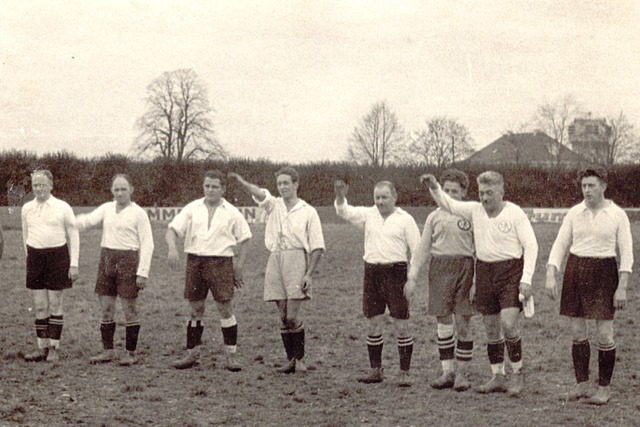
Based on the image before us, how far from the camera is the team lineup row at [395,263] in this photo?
639 centimetres

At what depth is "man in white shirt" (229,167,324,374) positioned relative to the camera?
24.3 ft

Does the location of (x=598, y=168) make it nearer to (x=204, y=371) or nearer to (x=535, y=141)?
(x=204, y=371)

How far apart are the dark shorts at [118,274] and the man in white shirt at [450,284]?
276cm

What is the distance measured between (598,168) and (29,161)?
32148 mm

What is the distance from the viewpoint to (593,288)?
20.8ft

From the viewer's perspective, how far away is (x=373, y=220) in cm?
718

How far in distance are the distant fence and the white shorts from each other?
66.4ft

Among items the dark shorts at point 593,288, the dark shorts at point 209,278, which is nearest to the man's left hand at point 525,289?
the dark shorts at point 593,288

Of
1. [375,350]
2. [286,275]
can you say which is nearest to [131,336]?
[286,275]

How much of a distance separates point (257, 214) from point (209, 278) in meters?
22.6

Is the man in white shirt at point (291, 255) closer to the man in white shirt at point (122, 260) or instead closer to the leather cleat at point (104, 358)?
the man in white shirt at point (122, 260)

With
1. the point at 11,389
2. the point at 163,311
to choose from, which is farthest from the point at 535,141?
the point at 11,389

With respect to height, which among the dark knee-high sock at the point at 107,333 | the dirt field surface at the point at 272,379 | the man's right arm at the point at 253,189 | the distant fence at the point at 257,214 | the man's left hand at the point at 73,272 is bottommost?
the dirt field surface at the point at 272,379

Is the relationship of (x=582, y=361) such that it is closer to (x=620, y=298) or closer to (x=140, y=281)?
(x=620, y=298)
